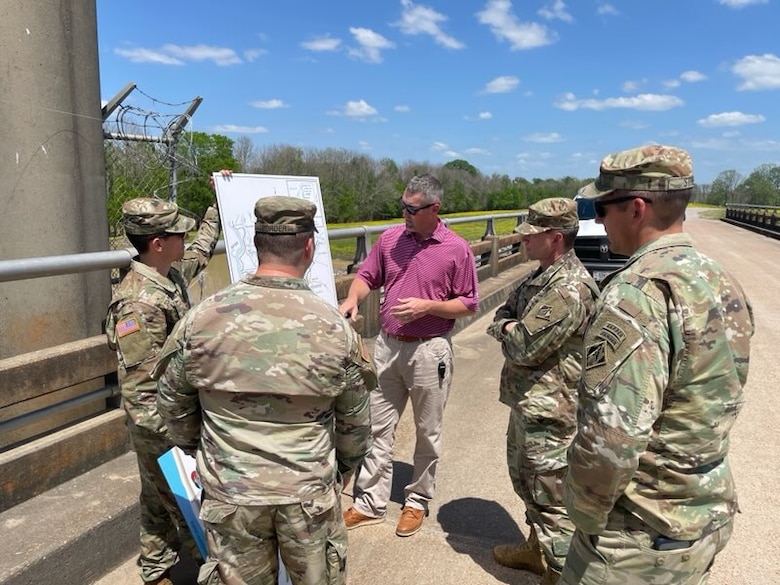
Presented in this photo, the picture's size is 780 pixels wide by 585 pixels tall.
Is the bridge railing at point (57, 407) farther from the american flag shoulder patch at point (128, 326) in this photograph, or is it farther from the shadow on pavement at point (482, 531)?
the shadow on pavement at point (482, 531)

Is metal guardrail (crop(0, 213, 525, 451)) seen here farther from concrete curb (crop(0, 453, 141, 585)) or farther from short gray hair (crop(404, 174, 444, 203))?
short gray hair (crop(404, 174, 444, 203))

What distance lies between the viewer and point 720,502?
1.87 meters

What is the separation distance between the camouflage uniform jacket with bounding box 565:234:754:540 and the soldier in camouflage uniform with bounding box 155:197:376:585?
0.86 m

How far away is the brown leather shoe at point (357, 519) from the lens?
12.1 ft

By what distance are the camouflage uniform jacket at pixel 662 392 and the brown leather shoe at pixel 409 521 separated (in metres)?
1.93

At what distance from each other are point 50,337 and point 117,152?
1487mm

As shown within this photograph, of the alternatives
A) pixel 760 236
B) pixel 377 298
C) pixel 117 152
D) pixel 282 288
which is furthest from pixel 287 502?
pixel 760 236

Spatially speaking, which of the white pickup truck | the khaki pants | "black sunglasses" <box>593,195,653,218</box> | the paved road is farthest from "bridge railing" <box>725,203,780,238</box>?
"black sunglasses" <box>593,195,653,218</box>

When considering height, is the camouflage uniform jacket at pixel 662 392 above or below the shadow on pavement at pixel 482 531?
above

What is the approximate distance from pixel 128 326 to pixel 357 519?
6.30 ft

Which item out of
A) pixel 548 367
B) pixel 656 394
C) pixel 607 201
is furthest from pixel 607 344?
pixel 548 367

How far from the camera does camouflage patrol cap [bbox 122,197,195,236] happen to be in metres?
2.72

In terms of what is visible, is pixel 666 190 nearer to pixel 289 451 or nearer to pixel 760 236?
pixel 289 451

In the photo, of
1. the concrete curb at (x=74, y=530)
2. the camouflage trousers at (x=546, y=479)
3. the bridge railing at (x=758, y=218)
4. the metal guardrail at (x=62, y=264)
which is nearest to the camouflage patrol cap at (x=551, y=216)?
the camouflage trousers at (x=546, y=479)
